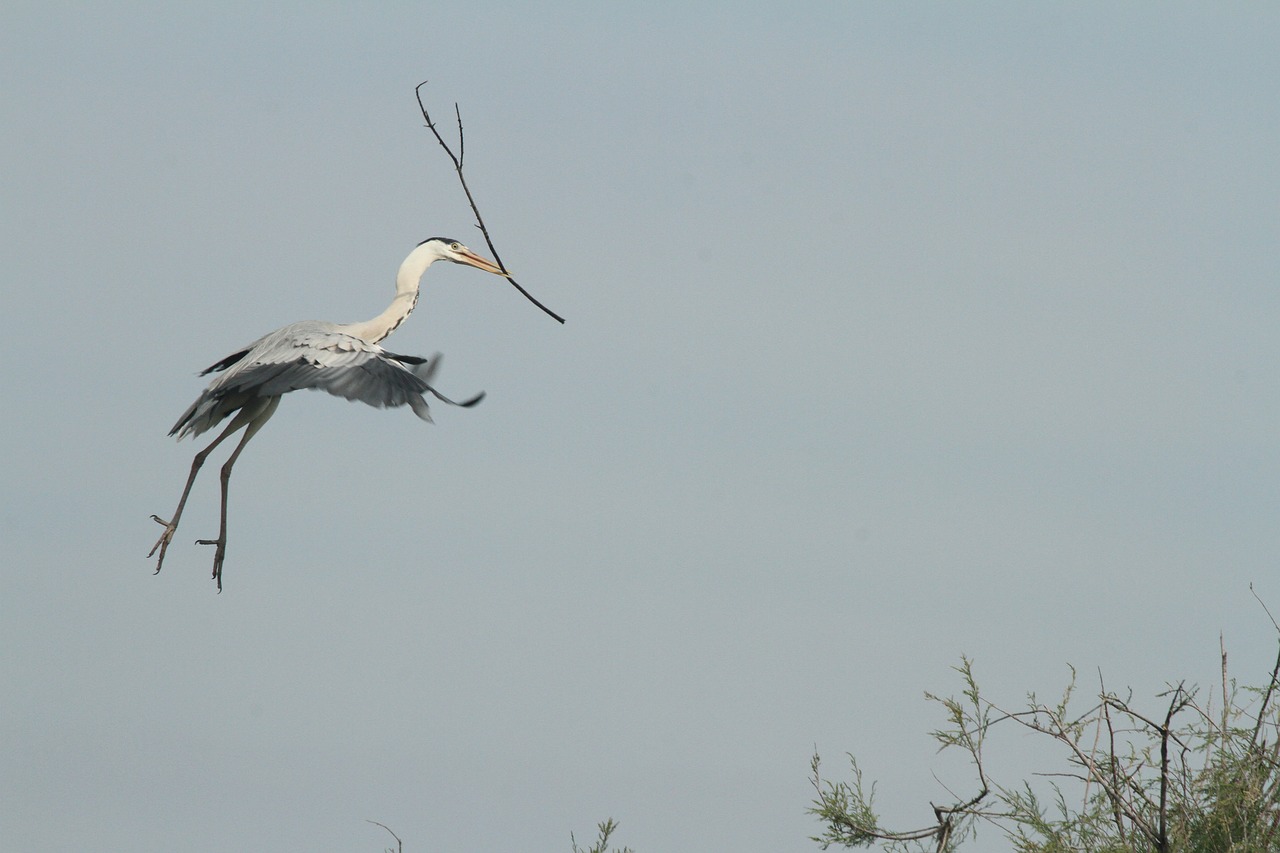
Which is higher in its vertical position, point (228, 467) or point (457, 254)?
point (457, 254)

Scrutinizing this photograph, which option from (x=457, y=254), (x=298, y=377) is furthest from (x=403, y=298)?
(x=298, y=377)

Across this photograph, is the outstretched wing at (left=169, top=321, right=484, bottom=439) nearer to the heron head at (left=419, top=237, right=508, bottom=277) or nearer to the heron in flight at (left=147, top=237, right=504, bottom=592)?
the heron in flight at (left=147, top=237, right=504, bottom=592)

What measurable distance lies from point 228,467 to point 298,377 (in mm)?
1617

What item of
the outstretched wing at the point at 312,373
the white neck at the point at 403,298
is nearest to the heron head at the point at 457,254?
the white neck at the point at 403,298

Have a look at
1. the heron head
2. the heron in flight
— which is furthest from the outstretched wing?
the heron head

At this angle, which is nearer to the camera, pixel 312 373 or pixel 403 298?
pixel 312 373

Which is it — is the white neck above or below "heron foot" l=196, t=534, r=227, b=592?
above

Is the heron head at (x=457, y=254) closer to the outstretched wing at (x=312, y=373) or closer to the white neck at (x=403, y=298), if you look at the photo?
the white neck at (x=403, y=298)

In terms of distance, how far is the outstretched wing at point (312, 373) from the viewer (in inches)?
351

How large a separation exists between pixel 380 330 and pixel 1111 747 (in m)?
7.12

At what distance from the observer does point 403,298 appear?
38.9 ft

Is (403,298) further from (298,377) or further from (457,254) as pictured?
(298,377)

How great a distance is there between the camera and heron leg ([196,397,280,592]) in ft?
34.3

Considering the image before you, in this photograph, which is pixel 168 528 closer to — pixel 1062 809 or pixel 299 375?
pixel 299 375
